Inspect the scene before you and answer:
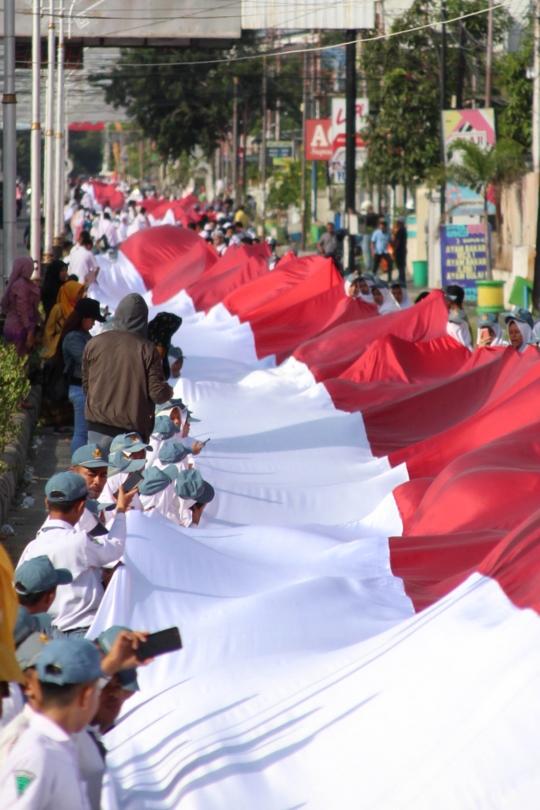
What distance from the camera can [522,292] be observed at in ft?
67.4

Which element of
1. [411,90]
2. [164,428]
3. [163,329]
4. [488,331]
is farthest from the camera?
[411,90]

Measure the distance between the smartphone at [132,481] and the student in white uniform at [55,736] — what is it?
345 cm

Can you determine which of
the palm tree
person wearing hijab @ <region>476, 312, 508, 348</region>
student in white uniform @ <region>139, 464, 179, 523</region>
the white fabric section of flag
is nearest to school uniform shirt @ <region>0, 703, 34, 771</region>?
the white fabric section of flag

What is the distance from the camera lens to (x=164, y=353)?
397 inches

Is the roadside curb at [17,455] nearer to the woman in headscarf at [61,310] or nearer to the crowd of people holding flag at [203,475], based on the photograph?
the crowd of people holding flag at [203,475]

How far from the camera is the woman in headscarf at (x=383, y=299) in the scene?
49.3 ft

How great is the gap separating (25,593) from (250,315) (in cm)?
1157

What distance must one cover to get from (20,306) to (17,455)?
2.41 m

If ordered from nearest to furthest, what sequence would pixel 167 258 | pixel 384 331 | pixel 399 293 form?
pixel 384 331
pixel 399 293
pixel 167 258

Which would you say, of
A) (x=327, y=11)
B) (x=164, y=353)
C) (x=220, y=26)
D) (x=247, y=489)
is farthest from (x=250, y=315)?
(x=327, y=11)

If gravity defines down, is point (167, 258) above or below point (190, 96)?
below

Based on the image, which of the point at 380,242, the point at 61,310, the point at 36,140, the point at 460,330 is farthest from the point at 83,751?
the point at 380,242

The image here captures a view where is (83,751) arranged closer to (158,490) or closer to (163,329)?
(158,490)

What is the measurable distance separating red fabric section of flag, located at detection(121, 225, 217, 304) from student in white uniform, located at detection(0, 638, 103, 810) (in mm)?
15677
